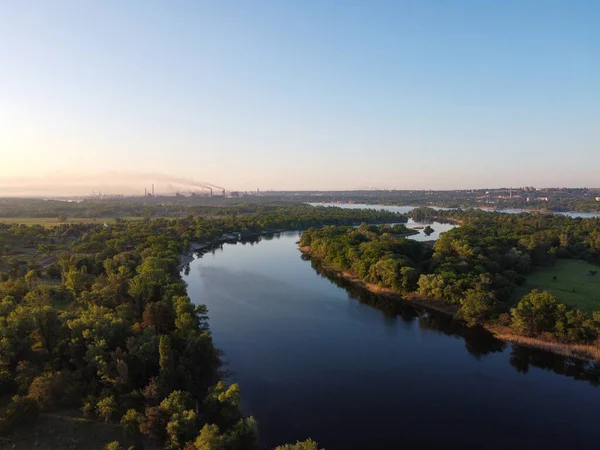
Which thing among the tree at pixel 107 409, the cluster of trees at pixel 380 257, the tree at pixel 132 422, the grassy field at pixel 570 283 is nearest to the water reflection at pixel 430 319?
the cluster of trees at pixel 380 257

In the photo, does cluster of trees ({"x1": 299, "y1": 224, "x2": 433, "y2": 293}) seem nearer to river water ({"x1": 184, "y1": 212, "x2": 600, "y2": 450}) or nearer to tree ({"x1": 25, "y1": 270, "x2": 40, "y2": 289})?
river water ({"x1": 184, "y1": 212, "x2": 600, "y2": 450})

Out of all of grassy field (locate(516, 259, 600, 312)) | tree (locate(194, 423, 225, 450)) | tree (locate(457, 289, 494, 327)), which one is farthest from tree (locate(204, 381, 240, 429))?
grassy field (locate(516, 259, 600, 312))

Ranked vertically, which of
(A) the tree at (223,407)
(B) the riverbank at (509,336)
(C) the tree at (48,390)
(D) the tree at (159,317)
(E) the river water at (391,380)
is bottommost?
(E) the river water at (391,380)

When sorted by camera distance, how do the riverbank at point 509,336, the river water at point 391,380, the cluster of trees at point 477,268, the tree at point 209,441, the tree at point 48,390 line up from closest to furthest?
the tree at point 209,441
the tree at point 48,390
the river water at point 391,380
the riverbank at point 509,336
the cluster of trees at point 477,268

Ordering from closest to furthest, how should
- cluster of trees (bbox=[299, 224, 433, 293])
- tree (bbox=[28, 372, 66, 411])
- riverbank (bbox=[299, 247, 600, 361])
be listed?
tree (bbox=[28, 372, 66, 411])
riverbank (bbox=[299, 247, 600, 361])
cluster of trees (bbox=[299, 224, 433, 293])

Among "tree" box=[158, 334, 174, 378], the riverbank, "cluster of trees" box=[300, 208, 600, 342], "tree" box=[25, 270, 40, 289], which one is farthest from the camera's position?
"tree" box=[25, 270, 40, 289]

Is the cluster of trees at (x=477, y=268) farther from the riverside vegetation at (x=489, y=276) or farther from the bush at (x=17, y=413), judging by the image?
the bush at (x=17, y=413)

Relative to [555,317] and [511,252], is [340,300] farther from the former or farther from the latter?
[511,252]

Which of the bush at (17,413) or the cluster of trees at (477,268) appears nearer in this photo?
the bush at (17,413)
